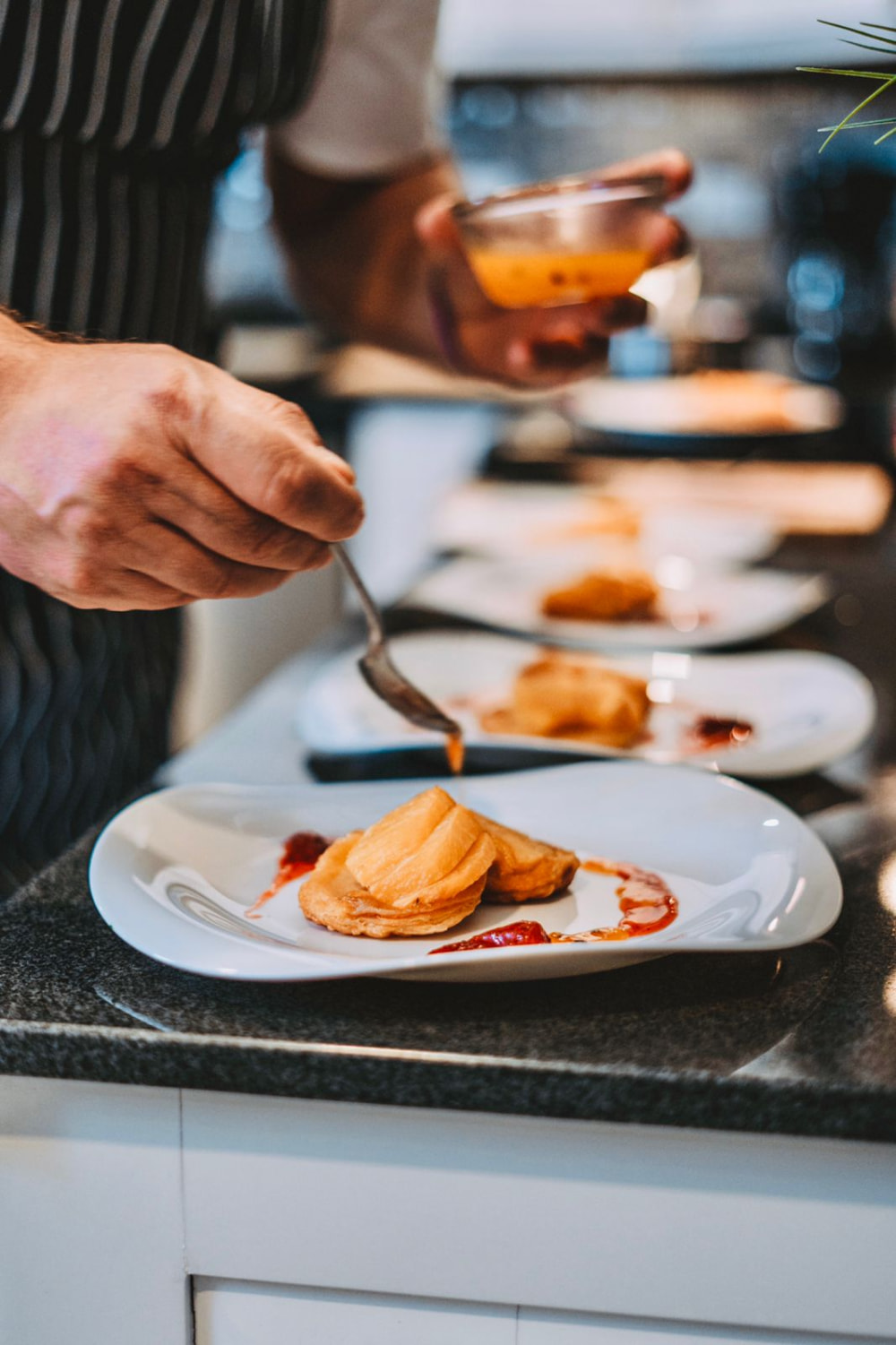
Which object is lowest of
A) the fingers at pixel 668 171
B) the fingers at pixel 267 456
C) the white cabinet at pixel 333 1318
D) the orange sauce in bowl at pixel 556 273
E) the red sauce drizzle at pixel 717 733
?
the white cabinet at pixel 333 1318

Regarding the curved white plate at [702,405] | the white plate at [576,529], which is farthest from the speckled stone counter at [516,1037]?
the curved white plate at [702,405]

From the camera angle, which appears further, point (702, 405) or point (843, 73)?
point (702, 405)

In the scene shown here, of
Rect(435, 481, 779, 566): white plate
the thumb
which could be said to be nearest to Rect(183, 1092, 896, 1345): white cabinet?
the thumb

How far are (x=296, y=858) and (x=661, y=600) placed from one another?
0.74 metres

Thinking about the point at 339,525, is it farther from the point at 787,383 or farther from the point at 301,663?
the point at 787,383

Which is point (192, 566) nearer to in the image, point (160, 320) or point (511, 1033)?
point (511, 1033)

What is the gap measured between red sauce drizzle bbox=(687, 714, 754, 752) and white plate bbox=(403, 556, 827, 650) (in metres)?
0.20

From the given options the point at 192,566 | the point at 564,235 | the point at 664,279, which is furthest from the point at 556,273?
the point at 664,279

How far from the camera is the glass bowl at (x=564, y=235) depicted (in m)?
1.10

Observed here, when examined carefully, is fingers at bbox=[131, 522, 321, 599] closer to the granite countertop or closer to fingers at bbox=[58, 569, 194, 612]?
fingers at bbox=[58, 569, 194, 612]

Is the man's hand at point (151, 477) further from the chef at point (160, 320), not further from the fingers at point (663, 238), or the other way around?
the fingers at point (663, 238)

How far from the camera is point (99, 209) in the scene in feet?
3.88

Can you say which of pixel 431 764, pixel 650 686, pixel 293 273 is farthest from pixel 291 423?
pixel 293 273

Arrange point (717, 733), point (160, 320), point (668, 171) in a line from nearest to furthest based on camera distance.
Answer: point (717, 733)
point (668, 171)
point (160, 320)
